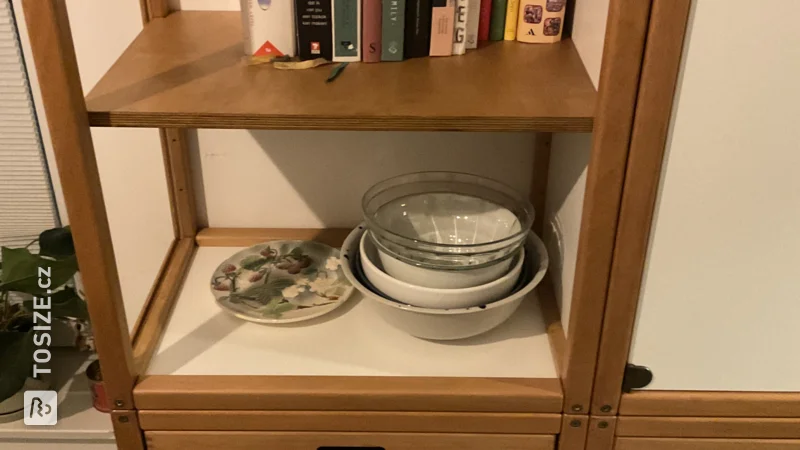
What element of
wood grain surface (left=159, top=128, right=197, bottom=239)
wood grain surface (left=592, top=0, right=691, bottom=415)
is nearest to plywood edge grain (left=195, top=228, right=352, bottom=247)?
wood grain surface (left=159, top=128, right=197, bottom=239)

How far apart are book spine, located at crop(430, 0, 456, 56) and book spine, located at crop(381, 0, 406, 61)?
0.04 meters

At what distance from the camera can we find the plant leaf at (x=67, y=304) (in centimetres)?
138

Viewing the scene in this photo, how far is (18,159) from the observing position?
1386mm

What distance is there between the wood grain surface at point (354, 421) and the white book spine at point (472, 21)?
0.52m

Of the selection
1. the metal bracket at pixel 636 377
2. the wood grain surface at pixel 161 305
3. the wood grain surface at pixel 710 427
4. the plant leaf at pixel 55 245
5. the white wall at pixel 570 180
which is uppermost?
the white wall at pixel 570 180

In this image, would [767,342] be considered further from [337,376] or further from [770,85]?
[337,376]

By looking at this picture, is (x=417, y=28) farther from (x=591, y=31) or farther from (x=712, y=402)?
(x=712, y=402)

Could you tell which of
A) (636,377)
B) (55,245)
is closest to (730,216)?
(636,377)

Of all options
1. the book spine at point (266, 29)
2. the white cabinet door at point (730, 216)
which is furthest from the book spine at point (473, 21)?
the white cabinet door at point (730, 216)

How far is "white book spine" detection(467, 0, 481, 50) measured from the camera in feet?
3.37

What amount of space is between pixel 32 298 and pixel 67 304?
0.13 metres

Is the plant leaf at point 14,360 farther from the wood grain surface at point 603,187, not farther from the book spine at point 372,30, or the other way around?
the wood grain surface at point 603,187

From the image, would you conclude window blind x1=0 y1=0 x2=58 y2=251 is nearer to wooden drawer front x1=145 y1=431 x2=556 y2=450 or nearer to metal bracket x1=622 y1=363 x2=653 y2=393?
wooden drawer front x1=145 y1=431 x2=556 y2=450

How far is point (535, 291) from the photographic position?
3.86 ft
